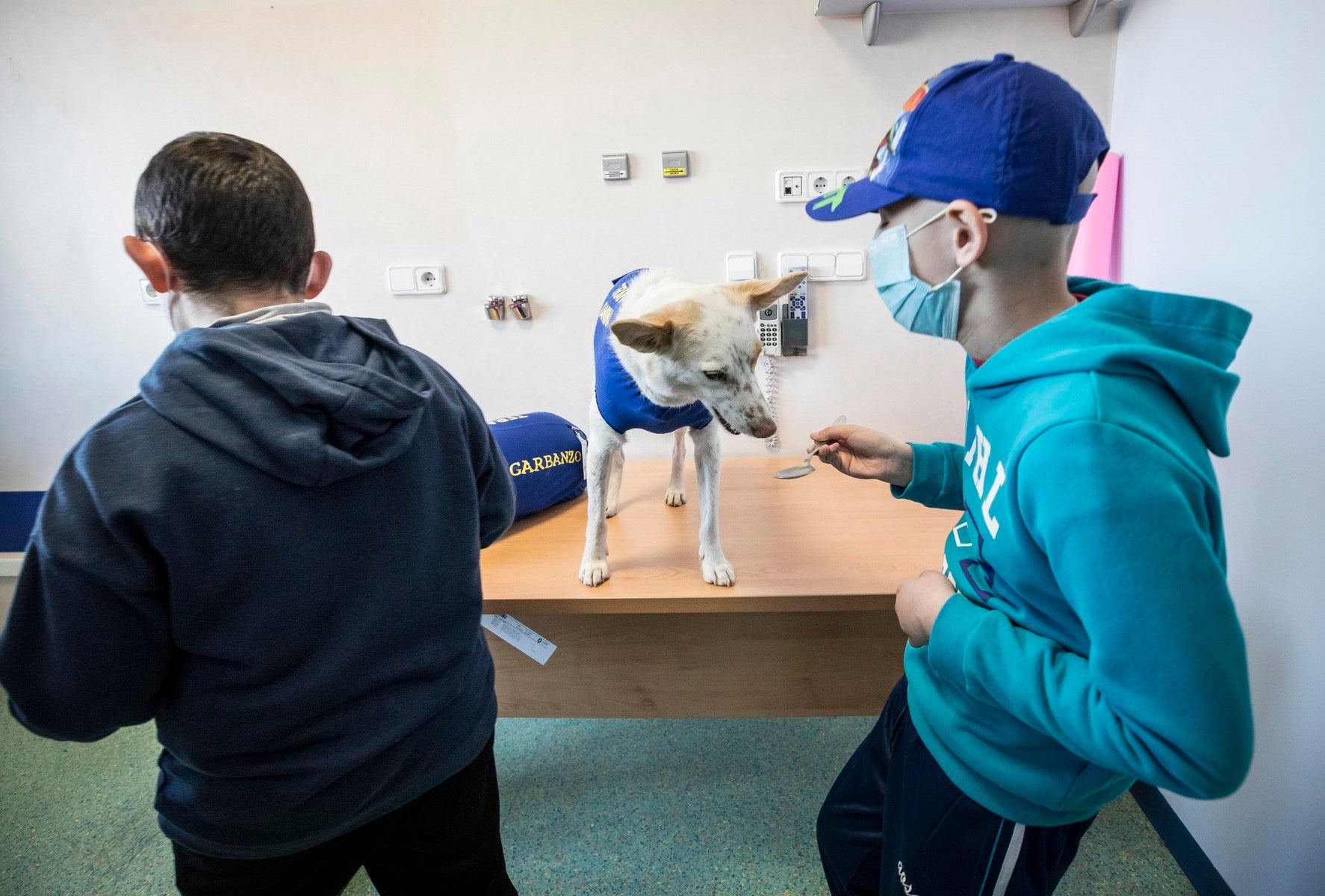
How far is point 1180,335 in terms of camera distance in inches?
20.9

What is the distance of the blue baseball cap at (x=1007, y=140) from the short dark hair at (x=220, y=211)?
2.32 ft

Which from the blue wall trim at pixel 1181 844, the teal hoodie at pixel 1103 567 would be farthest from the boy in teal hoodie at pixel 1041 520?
the blue wall trim at pixel 1181 844

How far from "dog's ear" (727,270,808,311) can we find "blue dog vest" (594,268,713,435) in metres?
0.24

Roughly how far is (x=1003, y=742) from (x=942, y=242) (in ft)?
1.84

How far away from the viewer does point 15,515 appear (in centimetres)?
223

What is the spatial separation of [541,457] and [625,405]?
54 cm

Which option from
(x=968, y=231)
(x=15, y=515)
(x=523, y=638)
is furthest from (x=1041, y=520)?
(x=15, y=515)

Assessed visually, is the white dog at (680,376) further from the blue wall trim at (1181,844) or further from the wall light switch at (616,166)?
the blue wall trim at (1181,844)

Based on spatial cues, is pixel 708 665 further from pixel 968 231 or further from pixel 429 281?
pixel 429 281

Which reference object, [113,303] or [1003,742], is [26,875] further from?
[1003,742]

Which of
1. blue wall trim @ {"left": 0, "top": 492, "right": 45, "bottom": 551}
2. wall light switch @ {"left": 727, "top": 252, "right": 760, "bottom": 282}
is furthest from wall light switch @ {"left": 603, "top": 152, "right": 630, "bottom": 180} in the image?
blue wall trim @ {"left": 0, "top": 492, "right": 45, "bottom": 551}

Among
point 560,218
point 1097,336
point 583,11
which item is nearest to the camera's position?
→ point 1097,336

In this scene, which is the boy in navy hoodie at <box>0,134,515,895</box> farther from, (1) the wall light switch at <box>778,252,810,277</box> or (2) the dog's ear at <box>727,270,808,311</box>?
(1) the wall light switch at <box>778,252,810,277</box>

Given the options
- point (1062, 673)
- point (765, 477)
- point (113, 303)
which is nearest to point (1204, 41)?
point (765, 477)
